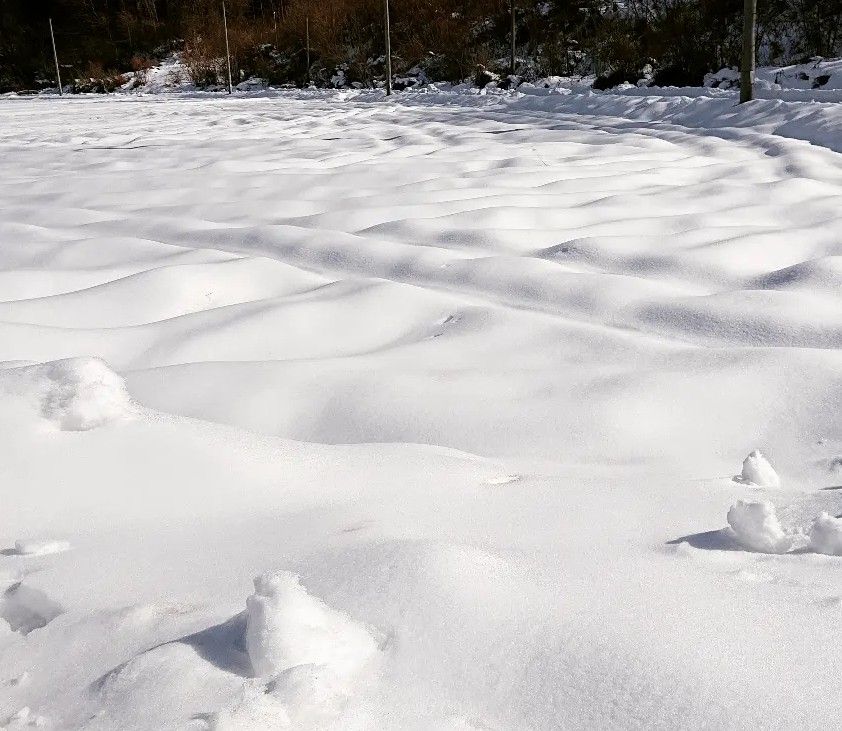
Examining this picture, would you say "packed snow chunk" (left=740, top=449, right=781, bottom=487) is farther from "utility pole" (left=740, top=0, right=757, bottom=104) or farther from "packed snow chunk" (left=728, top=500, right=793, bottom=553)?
"utility pole" (left=740, top=0, right=757, bottom=104)

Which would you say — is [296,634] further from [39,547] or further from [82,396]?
[82,396]

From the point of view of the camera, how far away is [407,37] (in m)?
19.2

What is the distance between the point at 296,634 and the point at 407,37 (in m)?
20.3

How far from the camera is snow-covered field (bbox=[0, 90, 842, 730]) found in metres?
0.64

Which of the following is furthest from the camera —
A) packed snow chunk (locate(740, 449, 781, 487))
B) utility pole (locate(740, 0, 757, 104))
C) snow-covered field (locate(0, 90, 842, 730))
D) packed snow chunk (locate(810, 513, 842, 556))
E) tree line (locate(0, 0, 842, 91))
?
tree line (locate(0, 0, 842, 91))

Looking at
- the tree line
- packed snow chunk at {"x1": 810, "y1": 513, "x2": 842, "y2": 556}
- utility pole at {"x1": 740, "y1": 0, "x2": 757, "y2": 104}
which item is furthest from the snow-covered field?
the tree line

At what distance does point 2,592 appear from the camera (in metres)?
0.80

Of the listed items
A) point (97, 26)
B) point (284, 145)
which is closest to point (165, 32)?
point (97, 26)

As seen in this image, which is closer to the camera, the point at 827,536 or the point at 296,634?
the point at 296,634

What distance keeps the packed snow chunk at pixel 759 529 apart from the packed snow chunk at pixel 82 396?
82cm

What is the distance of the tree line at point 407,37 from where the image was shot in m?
11.8

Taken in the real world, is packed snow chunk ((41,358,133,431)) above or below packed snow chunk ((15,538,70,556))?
above

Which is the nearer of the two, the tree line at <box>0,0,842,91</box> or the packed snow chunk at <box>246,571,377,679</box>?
the packed snow chunk at <box>246,571,377,679</box>

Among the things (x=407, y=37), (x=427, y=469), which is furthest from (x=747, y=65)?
(x=407, y=37)
